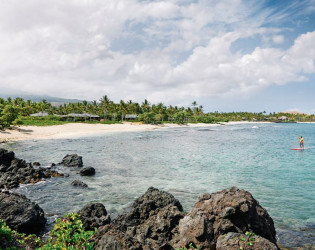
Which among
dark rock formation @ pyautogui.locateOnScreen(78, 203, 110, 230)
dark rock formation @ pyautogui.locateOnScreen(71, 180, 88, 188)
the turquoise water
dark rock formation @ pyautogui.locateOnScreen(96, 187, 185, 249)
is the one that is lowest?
the turquoise water

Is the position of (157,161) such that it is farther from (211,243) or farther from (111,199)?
(211,243)

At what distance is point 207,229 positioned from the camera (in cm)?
860

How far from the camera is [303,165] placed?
32781 mm

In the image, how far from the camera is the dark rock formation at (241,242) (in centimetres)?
744

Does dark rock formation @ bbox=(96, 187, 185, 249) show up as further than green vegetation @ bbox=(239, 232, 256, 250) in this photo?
No

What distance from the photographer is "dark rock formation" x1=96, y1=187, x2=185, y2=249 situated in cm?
692

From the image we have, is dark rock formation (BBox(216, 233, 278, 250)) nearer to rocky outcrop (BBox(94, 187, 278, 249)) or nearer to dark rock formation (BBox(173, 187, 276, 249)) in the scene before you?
rocky outcrop (BBox(94, 187, 278, 249))

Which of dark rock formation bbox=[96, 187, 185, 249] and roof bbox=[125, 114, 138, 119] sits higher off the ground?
roof bbox=[125, 114, 138, 119]

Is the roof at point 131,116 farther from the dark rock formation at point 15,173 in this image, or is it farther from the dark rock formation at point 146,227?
the dark rock formation at point 146,227

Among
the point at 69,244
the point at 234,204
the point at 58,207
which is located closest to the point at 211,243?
the point at 234,204

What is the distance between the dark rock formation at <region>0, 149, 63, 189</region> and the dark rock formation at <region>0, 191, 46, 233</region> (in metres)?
9.89

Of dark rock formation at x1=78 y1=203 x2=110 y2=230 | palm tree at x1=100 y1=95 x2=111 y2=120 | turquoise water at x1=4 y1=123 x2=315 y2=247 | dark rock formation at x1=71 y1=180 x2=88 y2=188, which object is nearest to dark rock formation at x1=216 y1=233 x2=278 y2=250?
turquoise water at x1=4 y1=123 x2=315 y2=247

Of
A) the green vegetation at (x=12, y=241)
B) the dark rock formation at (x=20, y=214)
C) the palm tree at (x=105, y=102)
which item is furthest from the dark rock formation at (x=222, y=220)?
the palm tree at (x=105, y=102)

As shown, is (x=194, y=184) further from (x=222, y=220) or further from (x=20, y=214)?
(x=20, y=214)
